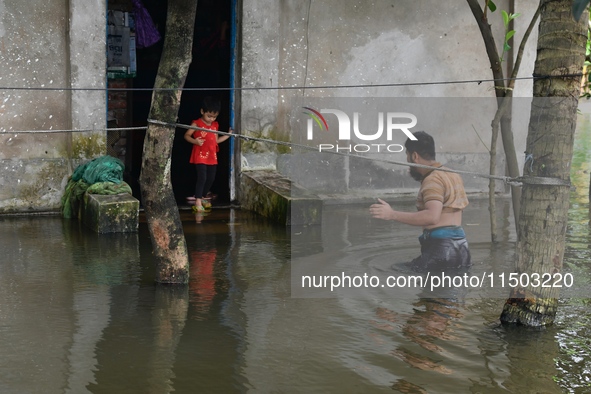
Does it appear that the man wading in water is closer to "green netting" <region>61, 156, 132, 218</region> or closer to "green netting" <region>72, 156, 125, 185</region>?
"green netting" <region>61, 156, 132, 218</region>

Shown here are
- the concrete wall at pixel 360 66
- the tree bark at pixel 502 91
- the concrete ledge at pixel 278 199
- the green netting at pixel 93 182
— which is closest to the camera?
the tree bark at pixel 502 91

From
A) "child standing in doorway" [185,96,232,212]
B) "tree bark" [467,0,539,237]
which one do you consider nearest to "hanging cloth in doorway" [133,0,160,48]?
"child standing in doorway" [185,96,232,212]

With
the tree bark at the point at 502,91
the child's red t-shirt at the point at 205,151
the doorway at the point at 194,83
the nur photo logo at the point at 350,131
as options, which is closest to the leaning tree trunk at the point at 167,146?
the tree bark at the point at 502,91

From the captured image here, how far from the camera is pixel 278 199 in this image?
9.54 meters

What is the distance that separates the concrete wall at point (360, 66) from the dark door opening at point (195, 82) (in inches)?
28.1

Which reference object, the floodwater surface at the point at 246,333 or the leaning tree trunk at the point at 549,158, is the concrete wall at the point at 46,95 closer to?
the floodwater surface at the point at 246,333

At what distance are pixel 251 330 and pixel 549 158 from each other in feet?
7.01

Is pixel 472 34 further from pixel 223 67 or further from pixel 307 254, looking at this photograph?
pixel 307 254

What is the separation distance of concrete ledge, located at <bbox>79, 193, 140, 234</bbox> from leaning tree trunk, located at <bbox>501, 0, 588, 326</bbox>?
4362 millimetres

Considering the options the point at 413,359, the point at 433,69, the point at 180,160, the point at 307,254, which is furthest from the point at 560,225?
the point at 180,160

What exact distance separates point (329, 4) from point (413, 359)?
6695 mm

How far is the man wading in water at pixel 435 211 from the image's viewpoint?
6.27m

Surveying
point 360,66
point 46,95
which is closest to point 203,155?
point 46,95

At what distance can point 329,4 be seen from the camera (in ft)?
35.4
